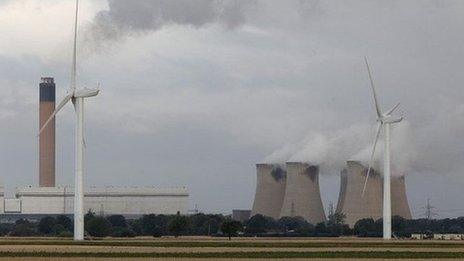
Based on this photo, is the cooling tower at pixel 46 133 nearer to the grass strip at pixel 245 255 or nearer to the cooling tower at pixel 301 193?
the cooling tower at pixel 301 193

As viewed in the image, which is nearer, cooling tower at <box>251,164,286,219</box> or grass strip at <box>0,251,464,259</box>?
grass strip at <box>0,251,464,259</box>

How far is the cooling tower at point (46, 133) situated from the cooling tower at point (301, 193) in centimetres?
4951

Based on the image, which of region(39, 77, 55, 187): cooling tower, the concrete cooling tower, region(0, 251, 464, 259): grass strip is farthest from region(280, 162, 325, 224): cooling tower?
region(0, 251, 464, 259): grass strip

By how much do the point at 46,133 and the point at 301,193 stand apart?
53543 mm

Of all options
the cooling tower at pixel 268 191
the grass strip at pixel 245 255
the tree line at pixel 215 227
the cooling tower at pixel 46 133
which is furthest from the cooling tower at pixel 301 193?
the grass strip at pixel 245 255

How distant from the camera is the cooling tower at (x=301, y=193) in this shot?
491 feet

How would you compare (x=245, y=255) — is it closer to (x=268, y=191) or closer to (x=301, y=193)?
(x=301, y=193)

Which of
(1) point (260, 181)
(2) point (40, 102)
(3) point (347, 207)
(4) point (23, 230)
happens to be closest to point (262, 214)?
(1) point (260, 181)

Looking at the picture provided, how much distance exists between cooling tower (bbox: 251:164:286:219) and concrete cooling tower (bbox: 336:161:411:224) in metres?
10.8

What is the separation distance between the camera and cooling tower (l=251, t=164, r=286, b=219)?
155250mm

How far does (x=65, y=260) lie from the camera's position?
58.8 meters

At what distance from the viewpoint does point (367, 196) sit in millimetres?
142875

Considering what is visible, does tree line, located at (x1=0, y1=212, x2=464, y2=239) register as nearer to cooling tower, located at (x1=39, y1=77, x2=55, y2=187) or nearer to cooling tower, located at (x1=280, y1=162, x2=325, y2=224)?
cooling tower, located at (x1=280, y1=162, x2=325, y2=224)

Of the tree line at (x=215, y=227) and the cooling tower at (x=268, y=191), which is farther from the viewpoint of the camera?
the cooling tower at (x=268, y=191)
